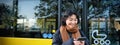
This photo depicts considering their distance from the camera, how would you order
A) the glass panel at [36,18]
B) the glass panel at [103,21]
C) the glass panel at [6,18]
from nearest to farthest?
the glass panel at [103,21] < the glass panel at [36,18] < the glass panel at [6,18]

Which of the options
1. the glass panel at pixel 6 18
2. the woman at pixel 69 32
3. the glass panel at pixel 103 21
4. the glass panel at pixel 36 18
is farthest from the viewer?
the glass panel at pixel 6 18

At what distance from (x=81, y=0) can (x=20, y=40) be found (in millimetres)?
1577

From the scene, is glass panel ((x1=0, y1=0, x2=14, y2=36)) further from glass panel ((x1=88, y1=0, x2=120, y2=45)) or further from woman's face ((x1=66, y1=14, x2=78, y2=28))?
woman's face ((x1=66, y1=14, x2=78, y2=28))

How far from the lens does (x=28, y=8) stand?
6617 millimetres

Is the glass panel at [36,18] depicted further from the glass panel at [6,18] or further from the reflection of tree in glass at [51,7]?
the glass panel at [6,18]

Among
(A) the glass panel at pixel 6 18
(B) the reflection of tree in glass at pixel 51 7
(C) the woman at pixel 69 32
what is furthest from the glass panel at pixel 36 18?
(C) the woman at pixel 69 32

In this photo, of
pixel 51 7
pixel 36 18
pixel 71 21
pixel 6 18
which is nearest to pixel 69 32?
pixel 71 21

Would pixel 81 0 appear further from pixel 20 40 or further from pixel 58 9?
pixel 20 40

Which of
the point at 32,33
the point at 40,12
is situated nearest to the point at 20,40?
the point at 32,33

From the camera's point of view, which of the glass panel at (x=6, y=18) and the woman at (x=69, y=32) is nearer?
the woman at (x=69, y=32)

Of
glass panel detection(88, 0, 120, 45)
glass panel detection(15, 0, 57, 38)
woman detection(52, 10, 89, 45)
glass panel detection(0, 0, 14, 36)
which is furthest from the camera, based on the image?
glass panel detection(0, 0, 14, 36)

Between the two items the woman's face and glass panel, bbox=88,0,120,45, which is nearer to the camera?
the woman's face

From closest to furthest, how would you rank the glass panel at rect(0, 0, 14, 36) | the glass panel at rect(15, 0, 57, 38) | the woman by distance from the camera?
1. the woman
2. the glass panel at rect(15, 0, 57, 38)
3. the glass panel at rect(0, 0, 14, 36)

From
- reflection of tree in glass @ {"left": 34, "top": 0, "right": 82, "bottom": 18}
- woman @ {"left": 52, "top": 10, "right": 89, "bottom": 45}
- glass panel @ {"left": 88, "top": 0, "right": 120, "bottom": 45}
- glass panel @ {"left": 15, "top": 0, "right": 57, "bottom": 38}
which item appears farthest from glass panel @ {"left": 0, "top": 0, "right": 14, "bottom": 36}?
woman @ {"left": 52, "top": 10, "right": 89, "bottom": 45}
